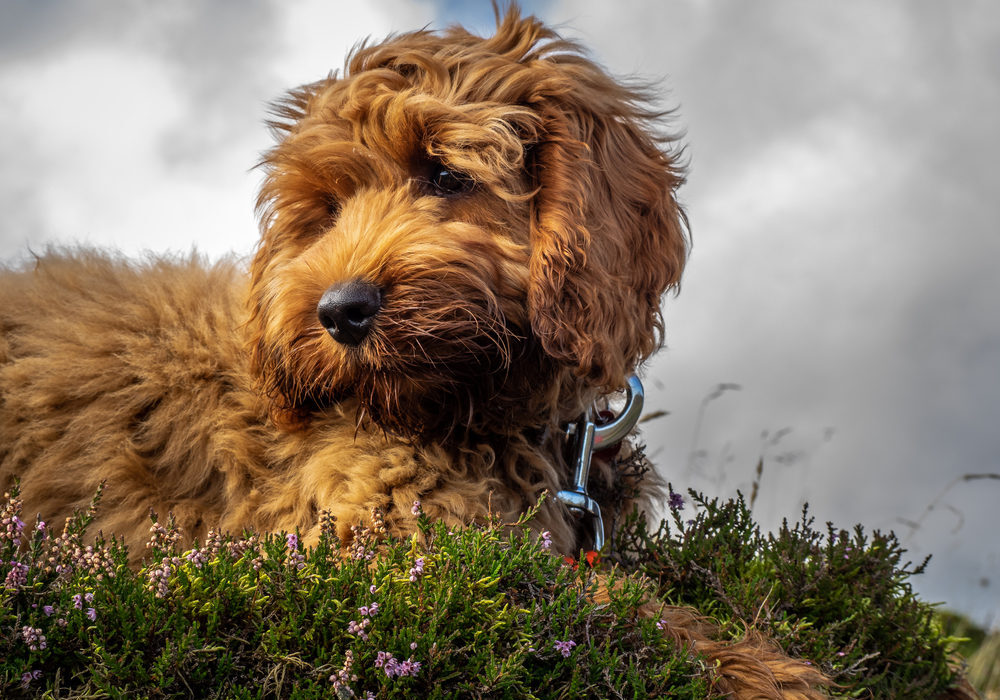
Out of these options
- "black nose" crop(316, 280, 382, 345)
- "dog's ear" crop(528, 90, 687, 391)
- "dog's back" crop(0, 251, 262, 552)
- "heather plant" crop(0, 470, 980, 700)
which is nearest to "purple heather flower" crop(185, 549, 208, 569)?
"heather plant" crop(0, 470, 980, 700)

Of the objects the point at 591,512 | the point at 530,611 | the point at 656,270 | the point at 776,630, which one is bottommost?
the point at 530,611

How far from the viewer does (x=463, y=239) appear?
308 cm

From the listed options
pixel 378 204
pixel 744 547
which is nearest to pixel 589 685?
pixel 744 547

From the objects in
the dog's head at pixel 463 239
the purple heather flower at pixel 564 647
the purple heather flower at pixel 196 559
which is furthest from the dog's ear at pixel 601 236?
the purple heather flower at pixel 196 559

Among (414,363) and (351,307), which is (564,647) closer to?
(414,363)

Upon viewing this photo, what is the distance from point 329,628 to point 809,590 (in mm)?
1940

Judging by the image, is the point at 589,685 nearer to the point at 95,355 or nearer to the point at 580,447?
the point at 580,447

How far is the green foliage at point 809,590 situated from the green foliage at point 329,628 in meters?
0.71

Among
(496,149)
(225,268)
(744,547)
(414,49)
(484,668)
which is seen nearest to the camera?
(484,668)

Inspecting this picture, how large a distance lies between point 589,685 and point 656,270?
5.07 feet

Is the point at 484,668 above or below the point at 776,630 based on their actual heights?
→ below

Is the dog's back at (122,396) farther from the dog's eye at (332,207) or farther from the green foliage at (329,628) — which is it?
the green foliage at (329,628)

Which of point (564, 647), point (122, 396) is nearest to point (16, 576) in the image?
point (122, 396)

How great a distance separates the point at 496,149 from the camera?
3.17 m
